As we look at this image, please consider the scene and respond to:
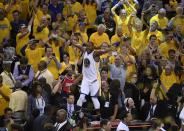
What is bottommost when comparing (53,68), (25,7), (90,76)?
(90,76)

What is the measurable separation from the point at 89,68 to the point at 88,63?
0.42 feet

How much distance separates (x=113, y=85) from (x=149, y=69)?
1.60 meters

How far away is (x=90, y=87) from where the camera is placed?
20.4 metres

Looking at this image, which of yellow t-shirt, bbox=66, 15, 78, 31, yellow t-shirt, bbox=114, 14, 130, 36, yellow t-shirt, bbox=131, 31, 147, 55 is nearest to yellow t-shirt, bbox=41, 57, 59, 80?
yellow t-shirt, bbox=131, 31, 147, 55

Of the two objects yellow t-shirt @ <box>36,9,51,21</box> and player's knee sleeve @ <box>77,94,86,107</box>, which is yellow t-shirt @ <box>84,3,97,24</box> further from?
player's knee sleeve @ <box>77,94,86,107</box>

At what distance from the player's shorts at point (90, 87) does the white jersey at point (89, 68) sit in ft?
0.28

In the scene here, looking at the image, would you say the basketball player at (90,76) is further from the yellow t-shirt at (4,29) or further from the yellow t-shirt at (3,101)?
the yellow t-shirt at (4,29)

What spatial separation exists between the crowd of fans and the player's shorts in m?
0.13

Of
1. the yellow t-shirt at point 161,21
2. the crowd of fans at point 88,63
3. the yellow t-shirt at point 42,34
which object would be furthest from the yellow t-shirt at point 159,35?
the yellow t-shirt at point 42,34

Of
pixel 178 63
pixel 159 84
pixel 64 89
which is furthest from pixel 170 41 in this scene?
pixel 64 89

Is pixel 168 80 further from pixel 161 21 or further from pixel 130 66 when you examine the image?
pixel 161 21

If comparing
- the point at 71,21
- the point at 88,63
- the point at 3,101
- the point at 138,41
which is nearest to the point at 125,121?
the point at 88,63

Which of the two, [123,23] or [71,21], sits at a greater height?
[71,21]

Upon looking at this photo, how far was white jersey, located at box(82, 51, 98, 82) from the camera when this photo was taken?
2041 cm
